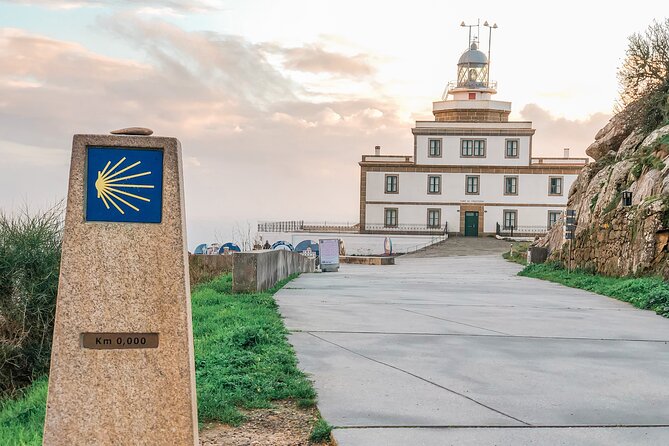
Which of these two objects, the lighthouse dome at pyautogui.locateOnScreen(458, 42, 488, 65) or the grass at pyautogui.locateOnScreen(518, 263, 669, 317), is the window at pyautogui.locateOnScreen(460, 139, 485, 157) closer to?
the lighthouse dome at pyautogui.locateOnScreen(458, 42, 488, 65)

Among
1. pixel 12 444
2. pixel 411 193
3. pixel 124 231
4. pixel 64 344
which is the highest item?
pixel 411 193

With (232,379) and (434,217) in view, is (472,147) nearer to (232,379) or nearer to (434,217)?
(434,217)

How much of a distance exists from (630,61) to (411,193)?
117 ft

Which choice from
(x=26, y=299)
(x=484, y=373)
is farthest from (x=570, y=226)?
(x=26, y=299)

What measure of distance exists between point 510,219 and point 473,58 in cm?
1604

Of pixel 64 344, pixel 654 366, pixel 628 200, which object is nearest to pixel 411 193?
pixel 628 200

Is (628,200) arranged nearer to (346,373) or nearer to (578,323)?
(578,323)

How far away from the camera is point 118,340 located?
11.5 feet

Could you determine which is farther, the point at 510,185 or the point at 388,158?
the point at 388,158

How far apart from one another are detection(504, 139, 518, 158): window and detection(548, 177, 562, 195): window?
149 inches

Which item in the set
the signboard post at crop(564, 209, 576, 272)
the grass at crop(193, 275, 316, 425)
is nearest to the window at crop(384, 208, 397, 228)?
the signboard post at crop(564, 209, 576, 272)

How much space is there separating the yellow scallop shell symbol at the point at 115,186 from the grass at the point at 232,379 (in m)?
1.65

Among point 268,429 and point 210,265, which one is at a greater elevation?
point 210,265

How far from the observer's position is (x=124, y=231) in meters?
3.56
